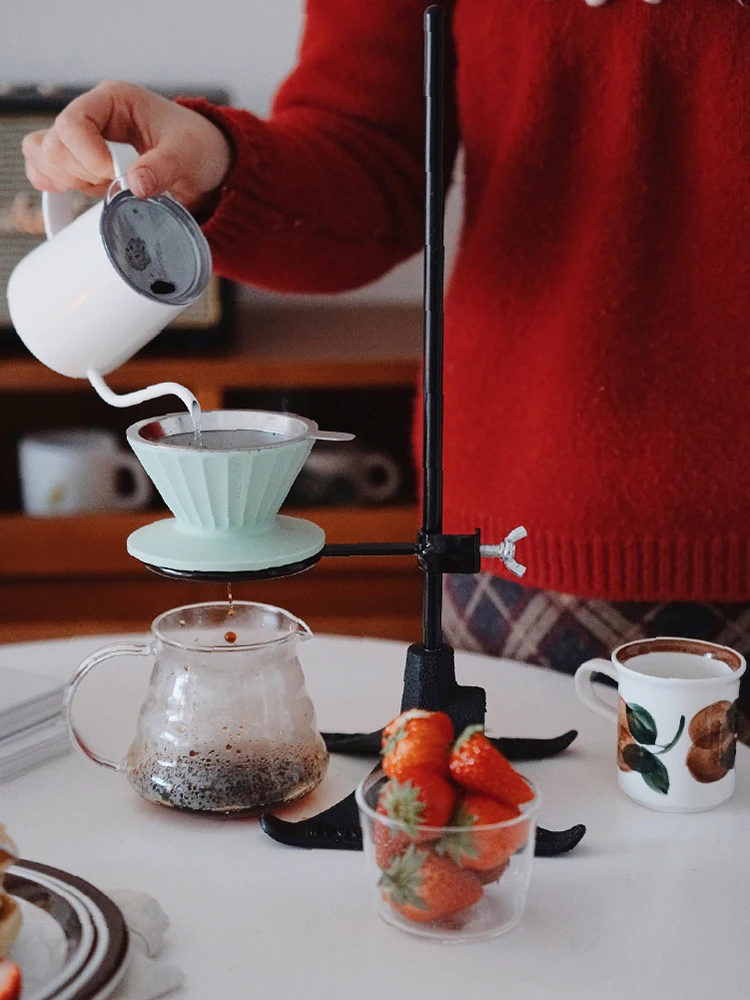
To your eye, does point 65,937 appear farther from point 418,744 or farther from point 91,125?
point 91,125

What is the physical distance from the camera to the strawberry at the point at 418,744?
583 mm

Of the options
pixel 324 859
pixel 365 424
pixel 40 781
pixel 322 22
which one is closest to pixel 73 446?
pixel 365 424

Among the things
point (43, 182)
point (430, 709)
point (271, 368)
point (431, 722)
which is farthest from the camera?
point (271, 368)

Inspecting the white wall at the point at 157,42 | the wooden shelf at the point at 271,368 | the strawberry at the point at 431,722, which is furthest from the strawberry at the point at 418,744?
the white wall at the point at 157,42

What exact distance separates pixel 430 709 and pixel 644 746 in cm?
13

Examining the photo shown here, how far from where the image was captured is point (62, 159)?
80 centimetres

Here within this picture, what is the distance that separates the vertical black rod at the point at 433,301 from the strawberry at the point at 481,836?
0.16 meters

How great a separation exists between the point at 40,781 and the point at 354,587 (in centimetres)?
130

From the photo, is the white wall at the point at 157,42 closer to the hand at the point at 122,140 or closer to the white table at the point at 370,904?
the hand at the point at 122,140

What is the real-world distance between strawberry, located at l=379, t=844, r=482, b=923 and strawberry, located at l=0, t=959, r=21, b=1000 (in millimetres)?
177

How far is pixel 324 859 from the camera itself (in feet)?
2.17

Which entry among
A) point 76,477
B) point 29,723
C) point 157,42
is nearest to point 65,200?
point 29,723

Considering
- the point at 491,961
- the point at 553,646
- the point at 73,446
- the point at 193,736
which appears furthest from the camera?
the point at 73,446

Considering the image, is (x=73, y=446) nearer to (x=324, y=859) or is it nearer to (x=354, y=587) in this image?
(x=354, y=587)
